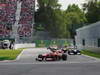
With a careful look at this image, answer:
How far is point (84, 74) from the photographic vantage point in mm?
18656

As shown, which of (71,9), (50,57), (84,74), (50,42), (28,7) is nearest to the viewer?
(84,74)

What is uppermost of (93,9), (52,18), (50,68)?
(93,9)

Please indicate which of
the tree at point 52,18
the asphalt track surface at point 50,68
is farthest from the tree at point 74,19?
the asphalt track surface at point 50,68

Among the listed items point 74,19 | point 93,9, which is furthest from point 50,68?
point 74,19

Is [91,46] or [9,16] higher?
[9,16]

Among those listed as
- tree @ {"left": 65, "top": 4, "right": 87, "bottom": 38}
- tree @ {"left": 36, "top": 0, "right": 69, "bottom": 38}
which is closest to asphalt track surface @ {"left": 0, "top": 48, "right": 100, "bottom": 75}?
tree @ {"left": 36, "top": 0, "right": 69, "bottom": 38}

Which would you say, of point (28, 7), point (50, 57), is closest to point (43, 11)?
point (28, 7)

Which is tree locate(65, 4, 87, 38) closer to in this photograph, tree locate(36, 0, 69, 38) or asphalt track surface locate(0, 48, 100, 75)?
tree locate(36, 0, 69, 38)

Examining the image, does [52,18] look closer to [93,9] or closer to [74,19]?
[93,9]

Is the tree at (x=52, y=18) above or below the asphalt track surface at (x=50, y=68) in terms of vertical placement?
above

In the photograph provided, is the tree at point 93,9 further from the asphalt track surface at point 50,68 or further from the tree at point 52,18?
the asphalt track surface at point 50,68

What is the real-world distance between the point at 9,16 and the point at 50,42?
16378mm

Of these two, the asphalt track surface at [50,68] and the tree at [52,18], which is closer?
the asphalt track surface at [50,68]

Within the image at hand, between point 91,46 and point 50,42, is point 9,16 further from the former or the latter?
point 91,46
